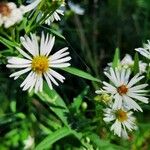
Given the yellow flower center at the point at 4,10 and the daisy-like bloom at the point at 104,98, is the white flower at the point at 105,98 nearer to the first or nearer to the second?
the daisy-like bloom at the point at 104,98

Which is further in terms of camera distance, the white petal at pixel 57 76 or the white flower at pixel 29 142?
the white flower at pixel 29 142

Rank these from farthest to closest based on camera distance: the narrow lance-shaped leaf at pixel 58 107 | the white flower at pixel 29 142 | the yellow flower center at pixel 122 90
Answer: the white flower at pixel 29 142, the narrow lance-shaped leaf at pixel 58 107, the yellow flower center at pixel 122 90

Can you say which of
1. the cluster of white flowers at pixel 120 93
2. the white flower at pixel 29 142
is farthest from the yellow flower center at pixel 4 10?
the white flower at pixel 29 142

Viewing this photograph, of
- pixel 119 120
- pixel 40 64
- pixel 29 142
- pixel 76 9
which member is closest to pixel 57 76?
pixel 40 64

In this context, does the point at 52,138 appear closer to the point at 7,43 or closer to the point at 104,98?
the point at 104,98

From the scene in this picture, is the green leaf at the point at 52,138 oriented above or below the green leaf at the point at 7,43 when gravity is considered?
below
